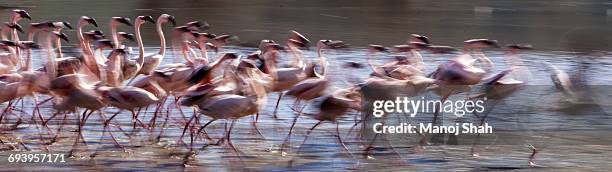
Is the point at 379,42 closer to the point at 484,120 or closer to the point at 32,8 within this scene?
the point at 32,8

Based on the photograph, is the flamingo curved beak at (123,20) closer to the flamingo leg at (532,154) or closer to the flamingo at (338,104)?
the flamingo at (338,104)

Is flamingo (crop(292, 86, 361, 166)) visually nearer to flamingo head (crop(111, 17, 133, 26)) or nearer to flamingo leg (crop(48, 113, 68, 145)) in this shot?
flamingo leg (crop(48, 113, 68, 145))

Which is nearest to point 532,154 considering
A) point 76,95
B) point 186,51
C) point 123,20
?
point 76,95

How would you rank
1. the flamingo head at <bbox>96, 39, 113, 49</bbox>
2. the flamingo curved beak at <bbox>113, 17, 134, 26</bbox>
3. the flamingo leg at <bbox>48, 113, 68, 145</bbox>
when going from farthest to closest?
the flamingo curved beak at <bbox>113, 17, 134, 26</bbox>, the flamingo head at <bbox>96, 39, 113, 49</bbox>, the flamingo leg at <bbox>48, 113, 68, 145</bbox>

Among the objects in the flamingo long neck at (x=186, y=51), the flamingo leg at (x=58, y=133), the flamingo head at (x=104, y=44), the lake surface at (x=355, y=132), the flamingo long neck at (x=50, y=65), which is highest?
the flamingo long neck at (x=50, y=65)

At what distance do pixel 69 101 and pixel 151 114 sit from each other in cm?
149

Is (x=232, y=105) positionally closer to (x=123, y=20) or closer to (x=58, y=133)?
(x=58, y=133)

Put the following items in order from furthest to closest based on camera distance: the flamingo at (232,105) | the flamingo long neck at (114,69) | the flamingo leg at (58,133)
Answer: the flamingo long neck at (114,69)
the flamingo leg at (58,133)
the flamingo at (232,105)

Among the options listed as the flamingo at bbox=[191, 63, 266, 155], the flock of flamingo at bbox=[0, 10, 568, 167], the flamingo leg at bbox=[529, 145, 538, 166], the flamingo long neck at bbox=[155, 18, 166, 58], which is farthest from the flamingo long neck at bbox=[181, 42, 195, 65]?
the flamingo leg at bbox=[529, 145, 538, 166]

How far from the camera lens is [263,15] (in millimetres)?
16391

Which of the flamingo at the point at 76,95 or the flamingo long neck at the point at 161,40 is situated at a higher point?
the flamingo at the point at 76,95

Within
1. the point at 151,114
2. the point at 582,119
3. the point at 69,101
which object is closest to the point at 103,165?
the point at 69,101

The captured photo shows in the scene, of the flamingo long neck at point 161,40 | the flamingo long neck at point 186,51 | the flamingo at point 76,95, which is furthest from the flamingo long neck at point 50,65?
the flamingo long neck at point 161,40

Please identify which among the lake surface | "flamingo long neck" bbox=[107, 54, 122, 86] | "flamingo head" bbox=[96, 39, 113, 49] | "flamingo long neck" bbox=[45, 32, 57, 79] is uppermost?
"flamingo long neck" bbox=[45, 32, 57, 79]
